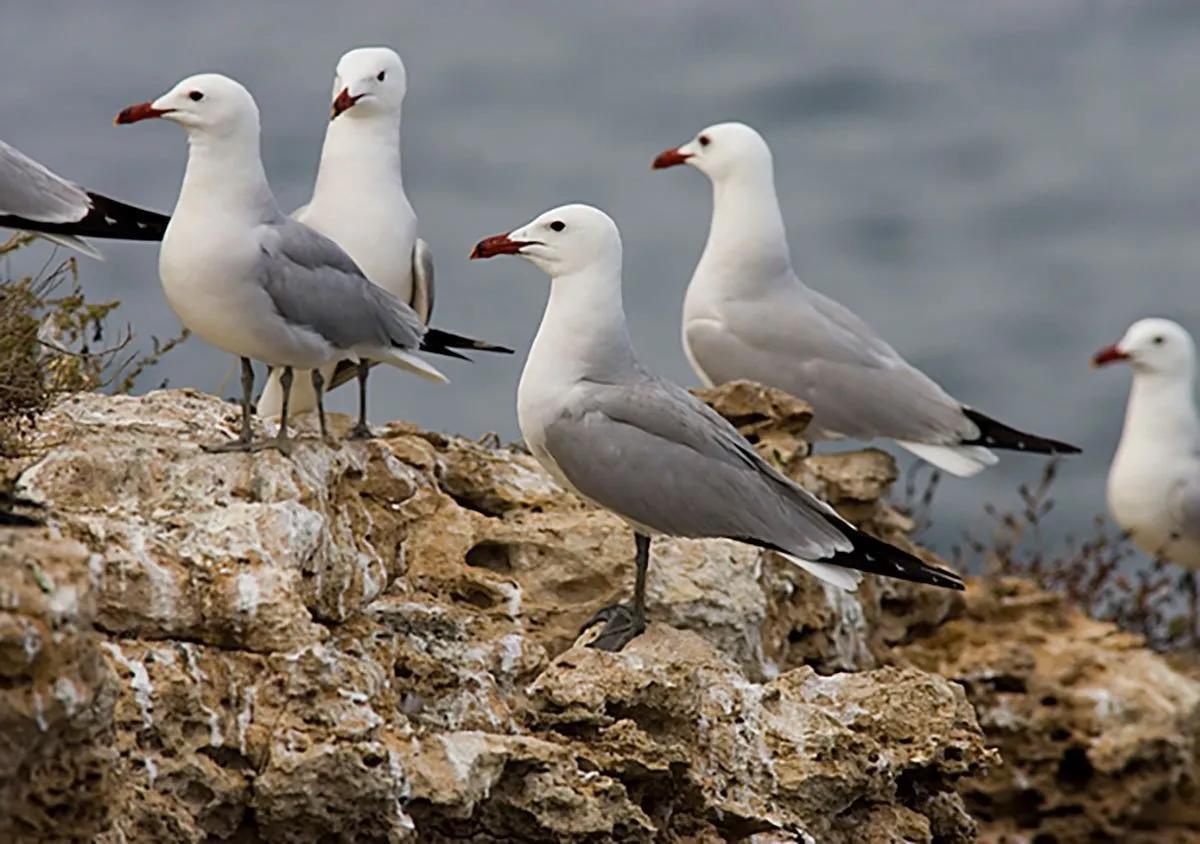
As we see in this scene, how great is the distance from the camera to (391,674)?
555 cm

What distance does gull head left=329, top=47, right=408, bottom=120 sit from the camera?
806cm

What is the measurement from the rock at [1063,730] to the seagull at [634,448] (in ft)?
8.61

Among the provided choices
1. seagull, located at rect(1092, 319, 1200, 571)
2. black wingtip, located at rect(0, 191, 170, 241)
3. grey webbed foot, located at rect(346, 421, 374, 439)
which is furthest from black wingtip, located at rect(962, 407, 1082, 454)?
black wingtip, located at rect(0, 191, 170, 241)

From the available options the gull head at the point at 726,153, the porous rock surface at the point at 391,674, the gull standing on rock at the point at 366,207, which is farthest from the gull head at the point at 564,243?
the gull head at the point at 726,153

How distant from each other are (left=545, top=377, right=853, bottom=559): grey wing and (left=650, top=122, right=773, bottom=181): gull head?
155 inches

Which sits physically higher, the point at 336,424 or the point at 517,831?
the point at 336,424

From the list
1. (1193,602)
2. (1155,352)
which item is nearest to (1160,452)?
(1155,352)

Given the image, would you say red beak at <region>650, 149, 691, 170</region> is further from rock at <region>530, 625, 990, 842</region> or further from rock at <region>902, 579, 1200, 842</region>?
rock at <region>530, 625, 990, 842</region>

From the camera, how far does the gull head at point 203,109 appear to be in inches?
253

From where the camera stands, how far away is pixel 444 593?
6.32 metres

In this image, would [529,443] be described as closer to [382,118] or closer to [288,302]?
[288,302]

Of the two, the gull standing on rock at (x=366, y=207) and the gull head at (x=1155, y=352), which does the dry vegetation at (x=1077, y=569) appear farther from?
Result: the gull standing on rock at (x=366, y=207)

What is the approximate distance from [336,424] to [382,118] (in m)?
1.25

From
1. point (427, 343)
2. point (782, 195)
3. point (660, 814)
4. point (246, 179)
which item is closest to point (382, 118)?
point (427, 343)
